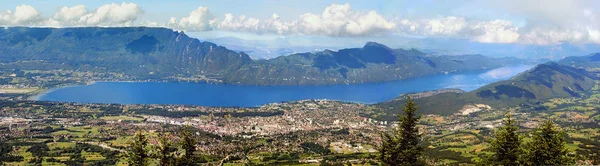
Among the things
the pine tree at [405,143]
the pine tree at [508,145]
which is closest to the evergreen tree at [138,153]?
the pine tree at [405,143]

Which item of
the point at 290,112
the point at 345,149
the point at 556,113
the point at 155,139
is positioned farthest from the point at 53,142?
the point at 556,113

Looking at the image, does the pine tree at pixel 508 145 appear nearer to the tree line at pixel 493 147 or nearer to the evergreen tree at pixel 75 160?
the tree line at pixel 493 147

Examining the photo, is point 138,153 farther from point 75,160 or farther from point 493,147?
point 75,160

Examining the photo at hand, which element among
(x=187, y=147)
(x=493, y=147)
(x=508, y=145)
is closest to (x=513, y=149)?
(x=508, y=145)

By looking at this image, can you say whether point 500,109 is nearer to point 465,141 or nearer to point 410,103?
point 465,141

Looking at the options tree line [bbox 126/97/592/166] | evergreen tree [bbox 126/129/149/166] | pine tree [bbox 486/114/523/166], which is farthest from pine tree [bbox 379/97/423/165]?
evergreen tree [bbox 126/129/149/166]
